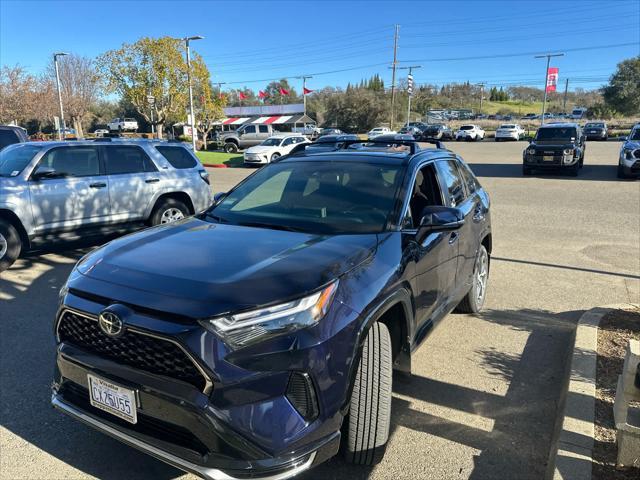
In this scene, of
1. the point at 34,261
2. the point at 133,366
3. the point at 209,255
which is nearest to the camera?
the point at 133,366

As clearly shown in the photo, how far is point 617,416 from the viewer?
2.52 metres

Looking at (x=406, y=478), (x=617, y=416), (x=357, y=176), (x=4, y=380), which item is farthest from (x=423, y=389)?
(x=4, y=380)

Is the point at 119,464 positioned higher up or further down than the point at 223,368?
further down

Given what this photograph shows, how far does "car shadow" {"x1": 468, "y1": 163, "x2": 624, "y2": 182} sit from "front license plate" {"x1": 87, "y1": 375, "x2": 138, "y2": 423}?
62.5 ft

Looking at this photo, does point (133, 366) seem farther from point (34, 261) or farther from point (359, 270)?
Answer: point (34, 261)

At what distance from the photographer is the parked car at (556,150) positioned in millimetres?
18406

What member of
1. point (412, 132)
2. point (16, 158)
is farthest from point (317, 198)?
point (412, 132)

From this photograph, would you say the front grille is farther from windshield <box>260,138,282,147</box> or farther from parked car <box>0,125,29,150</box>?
windshield <box>260,138,282,147</box>

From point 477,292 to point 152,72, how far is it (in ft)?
115

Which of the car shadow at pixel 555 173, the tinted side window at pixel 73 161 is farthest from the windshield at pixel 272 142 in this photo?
the tinted side window at pixel 73 161

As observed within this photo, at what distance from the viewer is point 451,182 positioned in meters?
4.46

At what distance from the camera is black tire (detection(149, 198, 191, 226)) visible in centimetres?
809

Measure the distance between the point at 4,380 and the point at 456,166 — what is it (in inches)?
170

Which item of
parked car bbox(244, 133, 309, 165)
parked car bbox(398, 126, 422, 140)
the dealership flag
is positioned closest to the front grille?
parked car bbox(244, 133, 309, 165)
